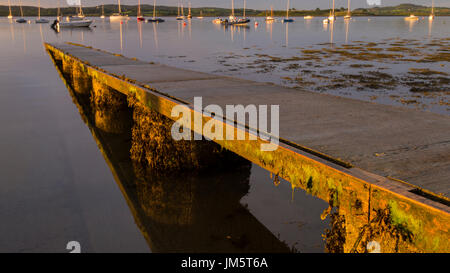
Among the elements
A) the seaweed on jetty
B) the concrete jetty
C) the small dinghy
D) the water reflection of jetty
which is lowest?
the water reflection of jetty

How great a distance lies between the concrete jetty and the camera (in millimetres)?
2838

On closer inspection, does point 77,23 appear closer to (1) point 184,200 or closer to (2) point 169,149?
(2) point 169,149

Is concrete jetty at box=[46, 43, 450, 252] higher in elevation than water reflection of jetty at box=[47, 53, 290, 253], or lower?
higher

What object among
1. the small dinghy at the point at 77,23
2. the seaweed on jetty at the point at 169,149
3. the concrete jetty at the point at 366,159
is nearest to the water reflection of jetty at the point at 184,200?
the seaweed on jetty at the point at 169,149

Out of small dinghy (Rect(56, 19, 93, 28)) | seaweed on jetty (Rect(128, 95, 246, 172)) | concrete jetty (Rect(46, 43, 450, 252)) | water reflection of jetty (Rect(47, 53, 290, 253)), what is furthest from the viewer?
small dinghy (Rect(56, 19, 93, 28))

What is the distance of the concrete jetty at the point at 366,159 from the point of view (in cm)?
284

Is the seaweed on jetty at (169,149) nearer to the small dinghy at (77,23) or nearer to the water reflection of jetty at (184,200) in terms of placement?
the water reflection of jetty at (184,200)

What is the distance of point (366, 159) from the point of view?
3725mm

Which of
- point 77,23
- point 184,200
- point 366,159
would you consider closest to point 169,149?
point 184,200

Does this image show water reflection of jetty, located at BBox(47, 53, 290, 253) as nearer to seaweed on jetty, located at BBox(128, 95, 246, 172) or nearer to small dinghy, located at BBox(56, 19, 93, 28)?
seaweed on jetty, located at BBox(128, 95, 246, 172)

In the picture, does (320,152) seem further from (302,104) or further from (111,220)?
(111,220)

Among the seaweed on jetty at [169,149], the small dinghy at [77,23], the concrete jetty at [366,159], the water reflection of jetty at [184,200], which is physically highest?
the small dinghy at [77,23]

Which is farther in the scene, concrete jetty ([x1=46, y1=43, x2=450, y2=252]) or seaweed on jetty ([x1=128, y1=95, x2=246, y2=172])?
seaweed on jetty ([x1=128, y1=95, x2=246, y2=172])

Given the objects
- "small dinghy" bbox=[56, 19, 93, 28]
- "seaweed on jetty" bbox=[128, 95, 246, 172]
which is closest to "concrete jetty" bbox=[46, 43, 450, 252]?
"seaweed on jetty" bbox=[128, 95, 246, 172]
